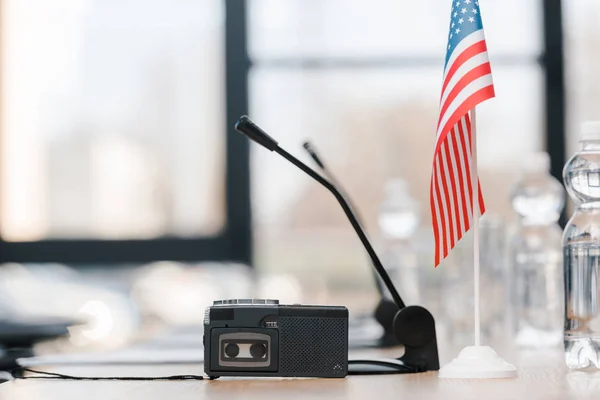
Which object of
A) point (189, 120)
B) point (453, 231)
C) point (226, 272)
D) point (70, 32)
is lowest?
point (226, 272)

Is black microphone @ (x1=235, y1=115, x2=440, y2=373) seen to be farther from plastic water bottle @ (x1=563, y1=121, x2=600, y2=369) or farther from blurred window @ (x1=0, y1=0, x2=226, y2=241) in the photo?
blurred window @ (x1=0, y1=0, x2=226, y2=241)

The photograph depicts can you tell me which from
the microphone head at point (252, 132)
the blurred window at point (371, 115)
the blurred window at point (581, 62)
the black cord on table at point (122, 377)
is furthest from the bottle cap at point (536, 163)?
the blurred window at point (581, 62)

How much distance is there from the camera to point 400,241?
8.59ft

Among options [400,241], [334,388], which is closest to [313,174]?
[334,388]

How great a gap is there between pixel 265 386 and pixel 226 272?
3.91 meters

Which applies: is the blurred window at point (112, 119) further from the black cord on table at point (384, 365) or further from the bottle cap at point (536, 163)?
the black cord on table at point (384, 365)

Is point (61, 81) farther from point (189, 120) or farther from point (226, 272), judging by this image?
point (226, 272)

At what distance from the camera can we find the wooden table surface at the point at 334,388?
1.10m

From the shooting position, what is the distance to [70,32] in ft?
17.7

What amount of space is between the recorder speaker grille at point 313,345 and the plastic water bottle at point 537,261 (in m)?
0.80

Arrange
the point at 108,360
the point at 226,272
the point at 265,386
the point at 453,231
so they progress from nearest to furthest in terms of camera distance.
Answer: the point at 265,386
the point at 453,231
the point at 108,360
the point at 226,272

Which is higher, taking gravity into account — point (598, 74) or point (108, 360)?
point (598, 74)

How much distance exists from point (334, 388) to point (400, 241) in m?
1.47

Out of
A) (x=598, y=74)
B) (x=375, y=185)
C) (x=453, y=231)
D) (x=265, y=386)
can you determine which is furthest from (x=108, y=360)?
(x=598, y=74)
